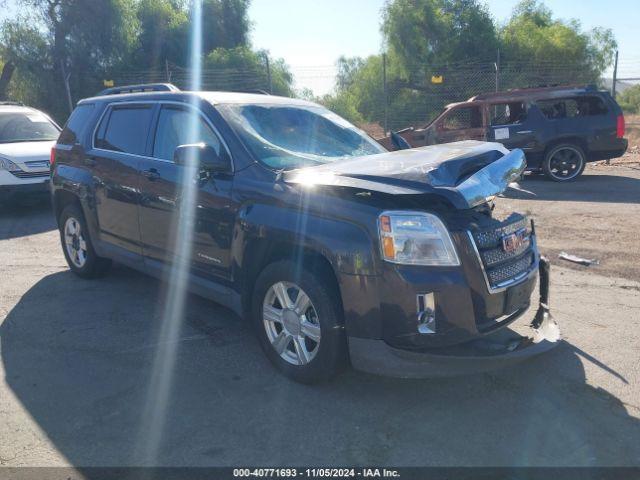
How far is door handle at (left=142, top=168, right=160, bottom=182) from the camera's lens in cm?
471

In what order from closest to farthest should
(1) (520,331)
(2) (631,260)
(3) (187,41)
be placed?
(1) (520,331)
(2) (631,260)
(3) (187,41)

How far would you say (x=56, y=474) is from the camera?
2975 mm

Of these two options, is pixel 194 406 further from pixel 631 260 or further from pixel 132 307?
pixel 631 260

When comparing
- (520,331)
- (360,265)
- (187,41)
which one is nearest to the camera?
(360,265)

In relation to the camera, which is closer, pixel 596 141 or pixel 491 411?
pixel 491 411

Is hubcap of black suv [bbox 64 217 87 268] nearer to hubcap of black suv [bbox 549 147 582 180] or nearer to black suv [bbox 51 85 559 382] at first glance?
black suv [bbox 51 85 559 382]

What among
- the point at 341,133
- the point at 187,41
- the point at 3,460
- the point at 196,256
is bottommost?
the point at 3,460

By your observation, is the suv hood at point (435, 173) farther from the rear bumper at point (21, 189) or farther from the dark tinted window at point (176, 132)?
the rear bumper at point (21, 189)

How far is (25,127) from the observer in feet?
35.9

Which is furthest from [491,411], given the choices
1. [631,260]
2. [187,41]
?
[187,41]

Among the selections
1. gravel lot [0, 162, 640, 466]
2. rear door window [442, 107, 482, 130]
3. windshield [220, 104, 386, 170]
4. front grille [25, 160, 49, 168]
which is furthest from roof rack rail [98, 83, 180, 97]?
rear door window [442, 107, 482, 130]

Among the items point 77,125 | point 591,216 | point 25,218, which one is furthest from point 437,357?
point 25,218

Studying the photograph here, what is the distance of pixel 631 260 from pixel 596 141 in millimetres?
5848

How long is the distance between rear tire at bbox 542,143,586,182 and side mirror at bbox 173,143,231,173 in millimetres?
9318
